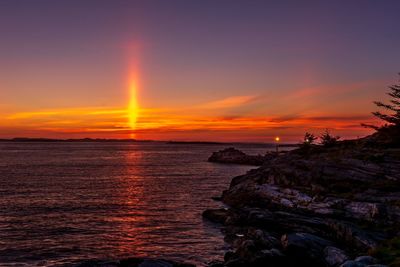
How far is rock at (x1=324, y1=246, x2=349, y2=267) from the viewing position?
88.7 feet

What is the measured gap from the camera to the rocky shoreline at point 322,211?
28.2 meters

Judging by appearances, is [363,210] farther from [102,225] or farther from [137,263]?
[102,225]

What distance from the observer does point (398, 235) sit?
31.5 metres

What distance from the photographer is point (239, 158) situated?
169 metres

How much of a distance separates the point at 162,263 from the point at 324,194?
20882 millimetres

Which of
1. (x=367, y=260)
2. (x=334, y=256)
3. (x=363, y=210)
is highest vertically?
(x=363, y=210)

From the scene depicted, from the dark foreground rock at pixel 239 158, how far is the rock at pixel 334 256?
417 ft

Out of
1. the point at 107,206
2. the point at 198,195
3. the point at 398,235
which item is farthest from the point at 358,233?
the point at 198,195

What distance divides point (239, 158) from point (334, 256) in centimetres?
14166

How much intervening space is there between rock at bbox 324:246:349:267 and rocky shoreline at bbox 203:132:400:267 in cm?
6

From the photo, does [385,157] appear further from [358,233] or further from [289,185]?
[358,233]

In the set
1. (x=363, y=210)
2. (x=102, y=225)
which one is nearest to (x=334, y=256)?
(x=363, y=210)

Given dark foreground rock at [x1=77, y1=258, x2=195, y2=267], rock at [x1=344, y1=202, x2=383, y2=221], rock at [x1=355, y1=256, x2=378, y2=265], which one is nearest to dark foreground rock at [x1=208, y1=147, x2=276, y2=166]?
rock at [x1=344, y1=202, x2=383, y2=221]

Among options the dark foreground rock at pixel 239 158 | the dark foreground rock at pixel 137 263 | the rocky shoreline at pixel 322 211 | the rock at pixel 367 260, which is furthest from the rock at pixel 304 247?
the dark foreground rock at pixel 239 158
